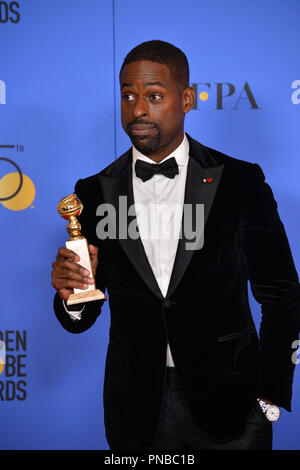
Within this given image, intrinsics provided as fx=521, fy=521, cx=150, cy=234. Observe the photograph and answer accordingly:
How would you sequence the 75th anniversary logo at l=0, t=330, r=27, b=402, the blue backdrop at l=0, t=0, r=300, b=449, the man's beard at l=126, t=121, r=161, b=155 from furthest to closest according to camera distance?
the 75th anniversary logo at l=0, t=330, r=27, b=402 → the blue backdrop at l=0, t=0, r=300, b=449 → the man's beard at l=126, t=121, r=161, b=155

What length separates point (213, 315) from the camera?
1.63 metres

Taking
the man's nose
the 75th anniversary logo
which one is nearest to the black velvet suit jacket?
the man's nose

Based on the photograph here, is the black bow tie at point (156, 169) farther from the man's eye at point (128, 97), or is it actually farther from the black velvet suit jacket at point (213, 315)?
the man's eye at point (128, 97)

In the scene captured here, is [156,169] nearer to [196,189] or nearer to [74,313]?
[196,189]

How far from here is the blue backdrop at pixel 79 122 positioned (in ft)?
8.16

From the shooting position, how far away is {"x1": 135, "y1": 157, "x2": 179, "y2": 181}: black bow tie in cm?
169

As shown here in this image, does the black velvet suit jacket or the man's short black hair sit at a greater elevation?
the man's short black hair

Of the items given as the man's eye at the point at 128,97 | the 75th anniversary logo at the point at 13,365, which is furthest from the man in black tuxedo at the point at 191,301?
the 75th anniversary logo at the point at 13,365

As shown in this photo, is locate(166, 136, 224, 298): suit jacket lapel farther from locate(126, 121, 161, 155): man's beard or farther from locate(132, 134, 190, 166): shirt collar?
locate(126, 121, 161, 155): man's beard

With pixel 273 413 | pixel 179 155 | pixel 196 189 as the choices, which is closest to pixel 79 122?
pixel 179 155

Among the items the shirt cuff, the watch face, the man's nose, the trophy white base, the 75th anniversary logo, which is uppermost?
the man's nose

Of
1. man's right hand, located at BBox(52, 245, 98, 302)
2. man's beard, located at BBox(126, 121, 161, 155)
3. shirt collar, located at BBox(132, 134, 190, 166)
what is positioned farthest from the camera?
shirt collar, located at BBox(132, 134, 190, 166)
